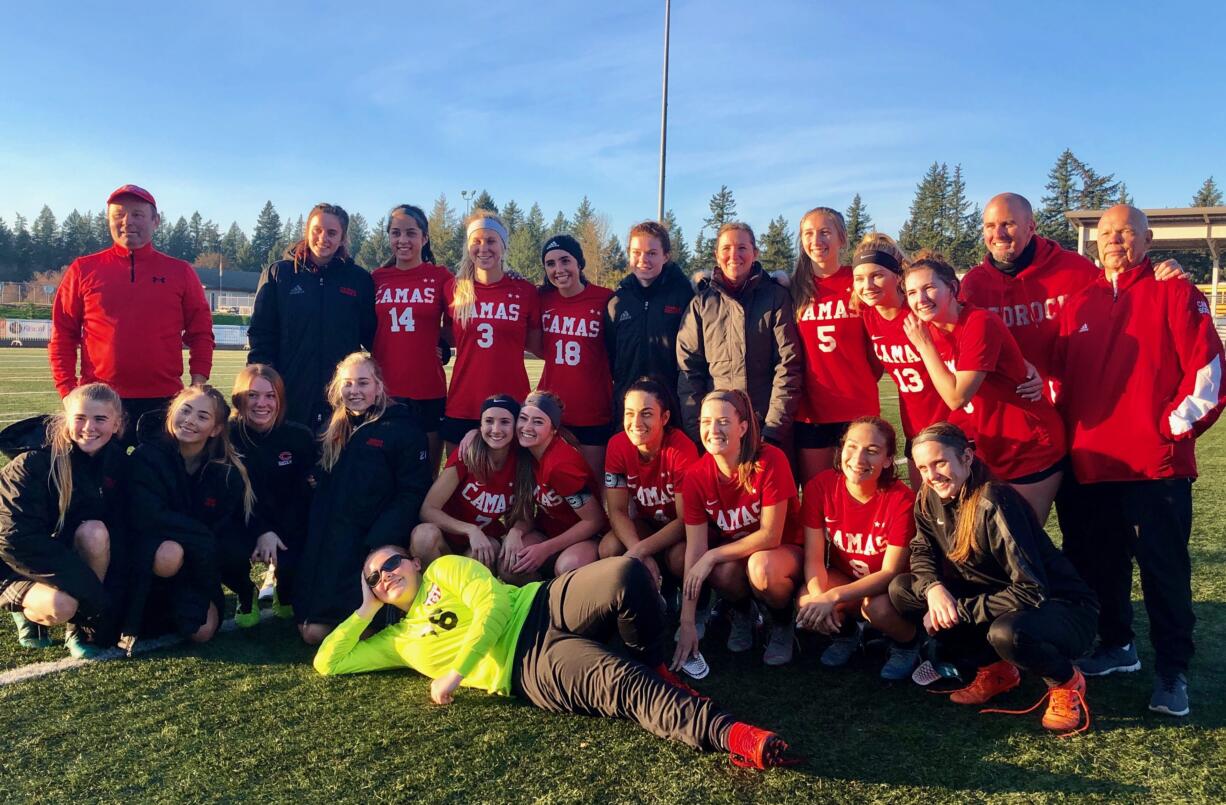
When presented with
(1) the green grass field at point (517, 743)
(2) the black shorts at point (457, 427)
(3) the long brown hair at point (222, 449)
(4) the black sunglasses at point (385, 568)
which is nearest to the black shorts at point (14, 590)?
(1) the green grass field at point (517, 743)

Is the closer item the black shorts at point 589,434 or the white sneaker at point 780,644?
the white sneaker at point 780,644

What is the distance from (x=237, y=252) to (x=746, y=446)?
111679 mm

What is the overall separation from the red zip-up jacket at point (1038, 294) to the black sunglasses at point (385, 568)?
272cm

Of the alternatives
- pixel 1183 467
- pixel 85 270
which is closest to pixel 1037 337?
pixel 1183 467

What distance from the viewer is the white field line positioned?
3244 mm

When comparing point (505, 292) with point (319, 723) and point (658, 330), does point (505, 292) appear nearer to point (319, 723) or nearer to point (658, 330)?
point (658, 330)

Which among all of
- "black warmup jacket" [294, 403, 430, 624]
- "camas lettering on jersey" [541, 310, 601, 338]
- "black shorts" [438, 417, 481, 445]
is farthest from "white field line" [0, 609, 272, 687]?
"camas lettering on jersey" [541, 310, 601, 338]

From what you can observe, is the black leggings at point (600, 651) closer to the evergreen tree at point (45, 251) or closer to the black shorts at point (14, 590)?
the black shorts at point (14, 590)

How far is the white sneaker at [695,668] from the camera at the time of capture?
11.0ft

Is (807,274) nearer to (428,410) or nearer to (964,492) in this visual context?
(964,492)

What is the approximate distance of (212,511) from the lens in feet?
12.9

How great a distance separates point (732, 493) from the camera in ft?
12.2

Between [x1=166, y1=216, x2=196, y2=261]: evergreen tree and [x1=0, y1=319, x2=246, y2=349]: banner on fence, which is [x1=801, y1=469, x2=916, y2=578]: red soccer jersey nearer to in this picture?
[x1=0, y1=319, x2=246, y2=349]: banner on fence

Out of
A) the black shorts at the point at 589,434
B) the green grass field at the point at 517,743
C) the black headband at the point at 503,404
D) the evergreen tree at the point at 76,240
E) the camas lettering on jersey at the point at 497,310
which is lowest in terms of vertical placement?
the green grass field at the point at 517,743
